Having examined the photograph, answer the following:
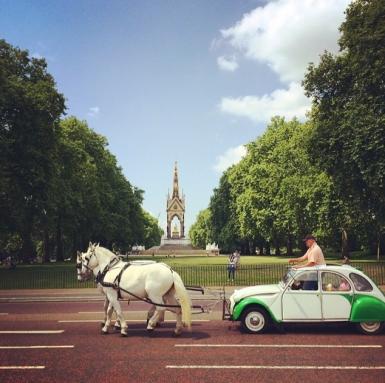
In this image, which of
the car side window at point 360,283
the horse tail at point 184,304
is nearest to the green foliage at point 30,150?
the horse tail at point 184,304

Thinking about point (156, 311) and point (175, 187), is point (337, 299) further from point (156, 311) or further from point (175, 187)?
point (175, 187)

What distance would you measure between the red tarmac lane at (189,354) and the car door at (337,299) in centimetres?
49

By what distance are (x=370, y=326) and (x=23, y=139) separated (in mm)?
29024

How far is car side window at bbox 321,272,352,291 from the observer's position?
1069cm

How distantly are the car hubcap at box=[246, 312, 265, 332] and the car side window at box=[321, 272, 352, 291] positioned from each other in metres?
1.64

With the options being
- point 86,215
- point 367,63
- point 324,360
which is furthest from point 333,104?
point 86,215

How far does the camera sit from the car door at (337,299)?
10594mm

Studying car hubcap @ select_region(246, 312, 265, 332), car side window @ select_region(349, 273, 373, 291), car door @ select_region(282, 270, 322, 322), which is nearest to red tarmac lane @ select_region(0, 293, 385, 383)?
car hubcap @ select_region(246, 312, 265, 332)

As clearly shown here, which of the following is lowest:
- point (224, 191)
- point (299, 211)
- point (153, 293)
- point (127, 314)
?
point (127, 314)

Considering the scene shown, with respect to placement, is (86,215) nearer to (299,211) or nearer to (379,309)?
(299,211)

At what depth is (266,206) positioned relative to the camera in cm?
5975

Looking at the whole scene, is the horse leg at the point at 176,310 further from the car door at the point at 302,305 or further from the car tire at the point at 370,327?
the car tire at the point at 370,327

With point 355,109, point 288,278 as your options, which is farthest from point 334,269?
point 355,109

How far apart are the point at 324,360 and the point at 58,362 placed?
16.1 ft
